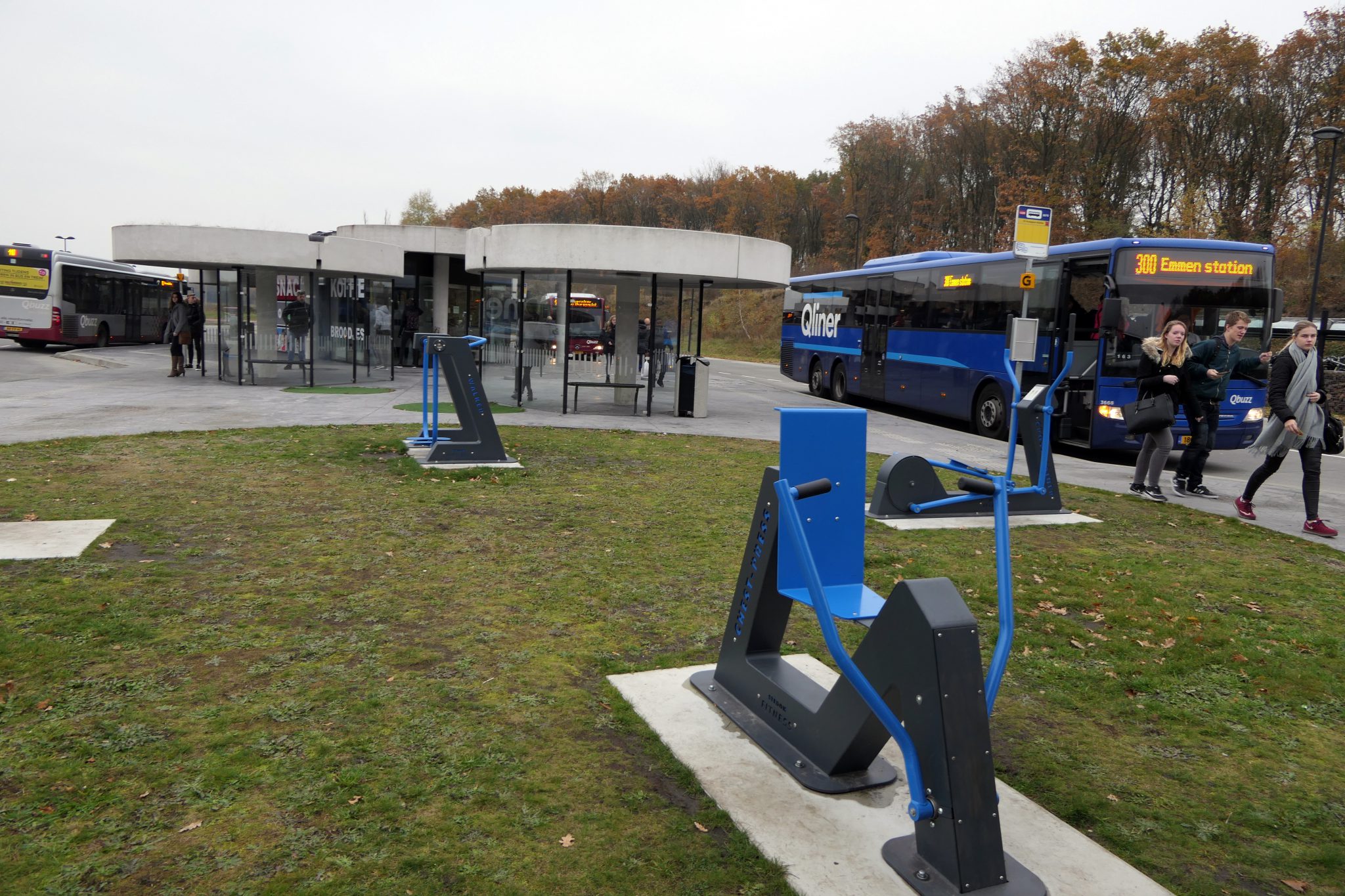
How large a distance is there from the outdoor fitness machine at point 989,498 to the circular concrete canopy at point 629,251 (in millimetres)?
7009

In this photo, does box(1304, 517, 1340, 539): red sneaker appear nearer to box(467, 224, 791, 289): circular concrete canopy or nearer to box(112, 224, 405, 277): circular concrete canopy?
box(467, 224, 791, 289): circular concrete canopy

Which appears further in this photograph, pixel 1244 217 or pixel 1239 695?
A: pixel 1244 217

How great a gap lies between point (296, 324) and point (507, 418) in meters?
8.54

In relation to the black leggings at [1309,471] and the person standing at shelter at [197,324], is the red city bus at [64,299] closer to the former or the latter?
the person standing at shelter at [197,324]

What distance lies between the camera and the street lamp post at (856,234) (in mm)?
48781

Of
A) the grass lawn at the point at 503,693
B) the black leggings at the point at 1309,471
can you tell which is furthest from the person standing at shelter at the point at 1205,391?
the grass lawn at the point at 503,693

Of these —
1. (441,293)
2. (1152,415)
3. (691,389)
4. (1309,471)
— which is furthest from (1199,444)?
(441,293)

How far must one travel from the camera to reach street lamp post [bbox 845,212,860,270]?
4878cm

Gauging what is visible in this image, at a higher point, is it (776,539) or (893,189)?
(893,189)

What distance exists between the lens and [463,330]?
2664 cm

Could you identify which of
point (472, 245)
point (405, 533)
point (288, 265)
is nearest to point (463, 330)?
point (288, 265)

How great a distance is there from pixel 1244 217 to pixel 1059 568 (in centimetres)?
3424

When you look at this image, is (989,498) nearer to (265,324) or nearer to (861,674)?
(861,674)

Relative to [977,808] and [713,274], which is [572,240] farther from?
[977,808]
